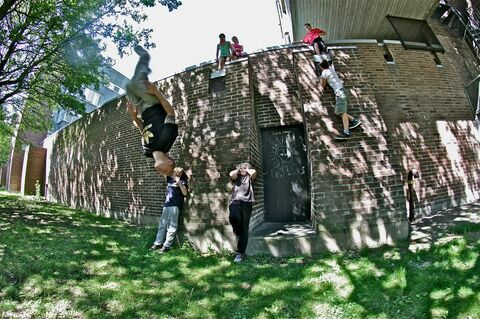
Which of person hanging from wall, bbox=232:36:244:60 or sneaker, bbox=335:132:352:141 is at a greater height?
person hanging from wall, bbox=232:36:244:60

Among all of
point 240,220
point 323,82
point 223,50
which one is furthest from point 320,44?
point 240,220

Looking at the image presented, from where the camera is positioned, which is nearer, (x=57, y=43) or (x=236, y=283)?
(x=236, y=283)

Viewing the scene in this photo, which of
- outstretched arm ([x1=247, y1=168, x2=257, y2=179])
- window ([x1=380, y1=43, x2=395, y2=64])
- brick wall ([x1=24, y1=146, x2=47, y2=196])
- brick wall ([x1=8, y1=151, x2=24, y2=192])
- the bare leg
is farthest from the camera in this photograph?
brick wall ([x1=8, y1=151, x2=24, y2=192])

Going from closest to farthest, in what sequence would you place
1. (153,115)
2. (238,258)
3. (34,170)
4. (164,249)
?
1. (153,115)
2. (238,258)
3. (164,249)
4. (34,170)

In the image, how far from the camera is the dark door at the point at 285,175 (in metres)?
7.15

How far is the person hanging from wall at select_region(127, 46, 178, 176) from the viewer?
1.65 meters

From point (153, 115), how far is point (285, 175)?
5820 mm

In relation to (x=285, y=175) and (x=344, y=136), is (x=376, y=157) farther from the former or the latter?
(x=285, y=175)

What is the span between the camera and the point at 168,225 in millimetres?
6109

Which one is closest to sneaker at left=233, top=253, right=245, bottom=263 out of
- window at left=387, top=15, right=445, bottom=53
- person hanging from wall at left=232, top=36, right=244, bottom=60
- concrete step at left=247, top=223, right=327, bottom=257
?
concrete step at left=247, top=223, right=327, bottom=257

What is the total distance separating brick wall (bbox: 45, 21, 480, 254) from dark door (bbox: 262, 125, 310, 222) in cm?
33

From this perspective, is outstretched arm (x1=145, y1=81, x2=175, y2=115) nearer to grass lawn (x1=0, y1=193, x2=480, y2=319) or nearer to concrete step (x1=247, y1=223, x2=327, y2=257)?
grass lawn (x1=0, y1=193, x2=480, y2=319)

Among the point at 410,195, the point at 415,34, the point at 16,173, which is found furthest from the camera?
the point at 16,173

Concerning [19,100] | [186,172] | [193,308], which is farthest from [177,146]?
[19,100]
